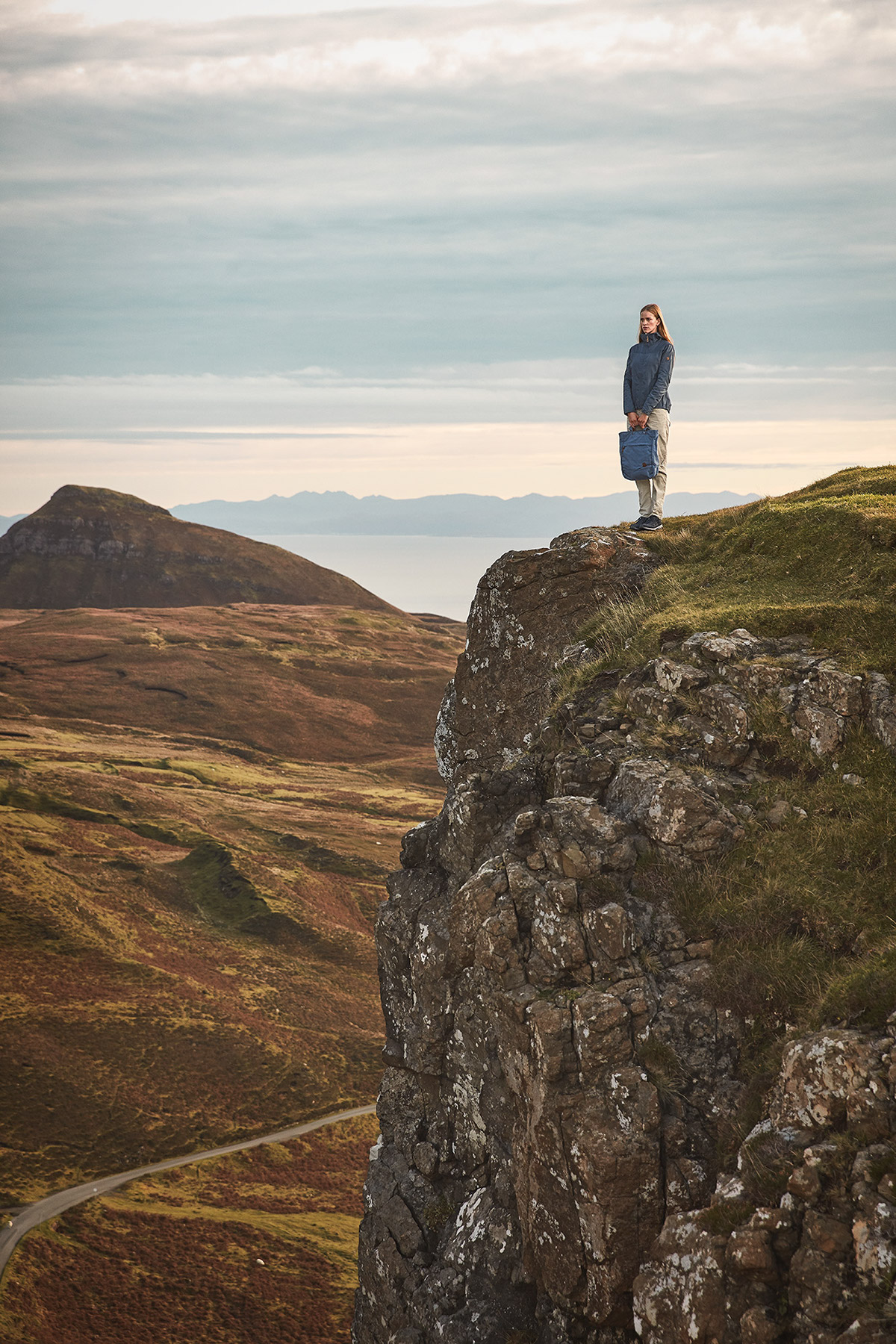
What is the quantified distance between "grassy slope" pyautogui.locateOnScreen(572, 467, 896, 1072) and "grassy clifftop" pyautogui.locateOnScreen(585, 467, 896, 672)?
36 millimetres

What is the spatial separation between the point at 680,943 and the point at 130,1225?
3402 centimetres

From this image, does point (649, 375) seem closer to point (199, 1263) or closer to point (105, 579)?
point (199, 1263)

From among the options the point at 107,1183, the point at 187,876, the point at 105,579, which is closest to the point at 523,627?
the point at 107,1183

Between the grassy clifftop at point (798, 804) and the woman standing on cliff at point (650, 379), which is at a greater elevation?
the woman standing on cliff at point (650, 379)

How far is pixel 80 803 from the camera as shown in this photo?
83875 millimetres

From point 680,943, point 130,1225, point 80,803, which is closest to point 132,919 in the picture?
point 80,803

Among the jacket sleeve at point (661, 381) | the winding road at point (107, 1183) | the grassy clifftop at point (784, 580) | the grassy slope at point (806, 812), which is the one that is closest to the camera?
the grassy slope at point (806, 812)

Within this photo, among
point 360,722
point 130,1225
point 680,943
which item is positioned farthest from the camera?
point 360,722

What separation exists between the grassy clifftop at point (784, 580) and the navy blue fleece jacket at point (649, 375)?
3.14 m

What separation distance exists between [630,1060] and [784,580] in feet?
33.0

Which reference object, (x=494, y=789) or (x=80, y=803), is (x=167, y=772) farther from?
(x=494, y=789)

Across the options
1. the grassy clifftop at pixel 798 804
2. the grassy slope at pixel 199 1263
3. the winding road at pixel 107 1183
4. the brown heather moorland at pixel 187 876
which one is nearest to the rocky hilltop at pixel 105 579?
the brown heather moorland at pixel 187 876

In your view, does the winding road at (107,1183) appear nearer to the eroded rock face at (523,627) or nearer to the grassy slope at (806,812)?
the eroded rock face at (523,627)

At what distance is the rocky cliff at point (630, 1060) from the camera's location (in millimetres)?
9328
